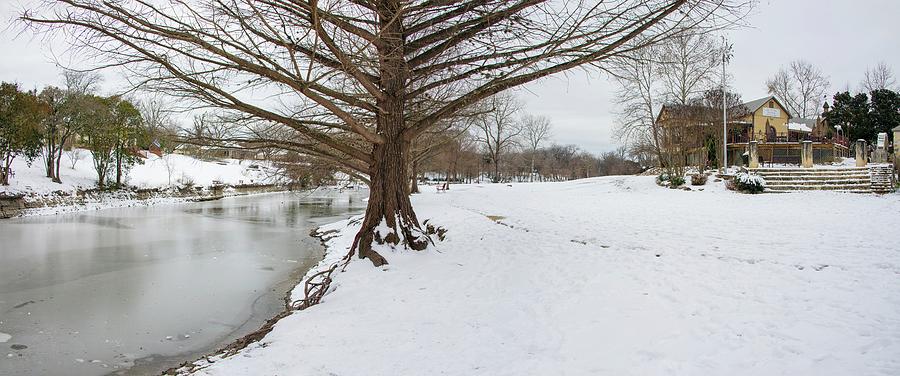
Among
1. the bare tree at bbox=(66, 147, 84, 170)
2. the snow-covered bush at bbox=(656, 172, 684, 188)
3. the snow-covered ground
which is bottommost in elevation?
the snow-covered ground

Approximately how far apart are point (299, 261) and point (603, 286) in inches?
382

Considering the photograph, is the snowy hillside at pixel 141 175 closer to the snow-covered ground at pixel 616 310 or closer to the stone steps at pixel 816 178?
the snow-covered ground at pixel 616 310

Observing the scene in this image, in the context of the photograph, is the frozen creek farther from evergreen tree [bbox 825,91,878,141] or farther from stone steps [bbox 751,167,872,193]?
evergreen tree [bbox 825,91,878,141]

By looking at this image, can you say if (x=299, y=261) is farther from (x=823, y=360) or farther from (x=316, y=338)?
(x=823, y=360)

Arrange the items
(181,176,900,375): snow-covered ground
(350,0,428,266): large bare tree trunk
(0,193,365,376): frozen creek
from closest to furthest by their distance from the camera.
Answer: (181,176,900,375): snow-covered ground
(0,193,365,376): frozen creek
(350,0,428,266): large bare tree trunk

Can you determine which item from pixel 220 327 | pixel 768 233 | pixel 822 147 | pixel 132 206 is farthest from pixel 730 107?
pixel 132 206

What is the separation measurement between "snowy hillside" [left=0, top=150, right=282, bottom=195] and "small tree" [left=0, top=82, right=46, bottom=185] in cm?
151

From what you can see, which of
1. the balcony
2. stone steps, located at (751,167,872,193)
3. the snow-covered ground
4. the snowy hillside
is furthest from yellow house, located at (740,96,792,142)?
the snowy hillside

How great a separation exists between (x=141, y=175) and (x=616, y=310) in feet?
161

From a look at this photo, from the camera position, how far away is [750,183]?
19.8 m

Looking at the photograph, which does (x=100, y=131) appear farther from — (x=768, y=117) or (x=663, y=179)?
(x=768, y=117)

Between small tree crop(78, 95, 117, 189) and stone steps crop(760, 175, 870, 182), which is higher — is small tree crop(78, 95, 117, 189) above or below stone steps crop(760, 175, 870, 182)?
above

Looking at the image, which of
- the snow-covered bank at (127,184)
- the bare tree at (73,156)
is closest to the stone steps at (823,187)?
the snow-covered bank at (127,184)

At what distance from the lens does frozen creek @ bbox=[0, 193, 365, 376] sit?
6895mm
